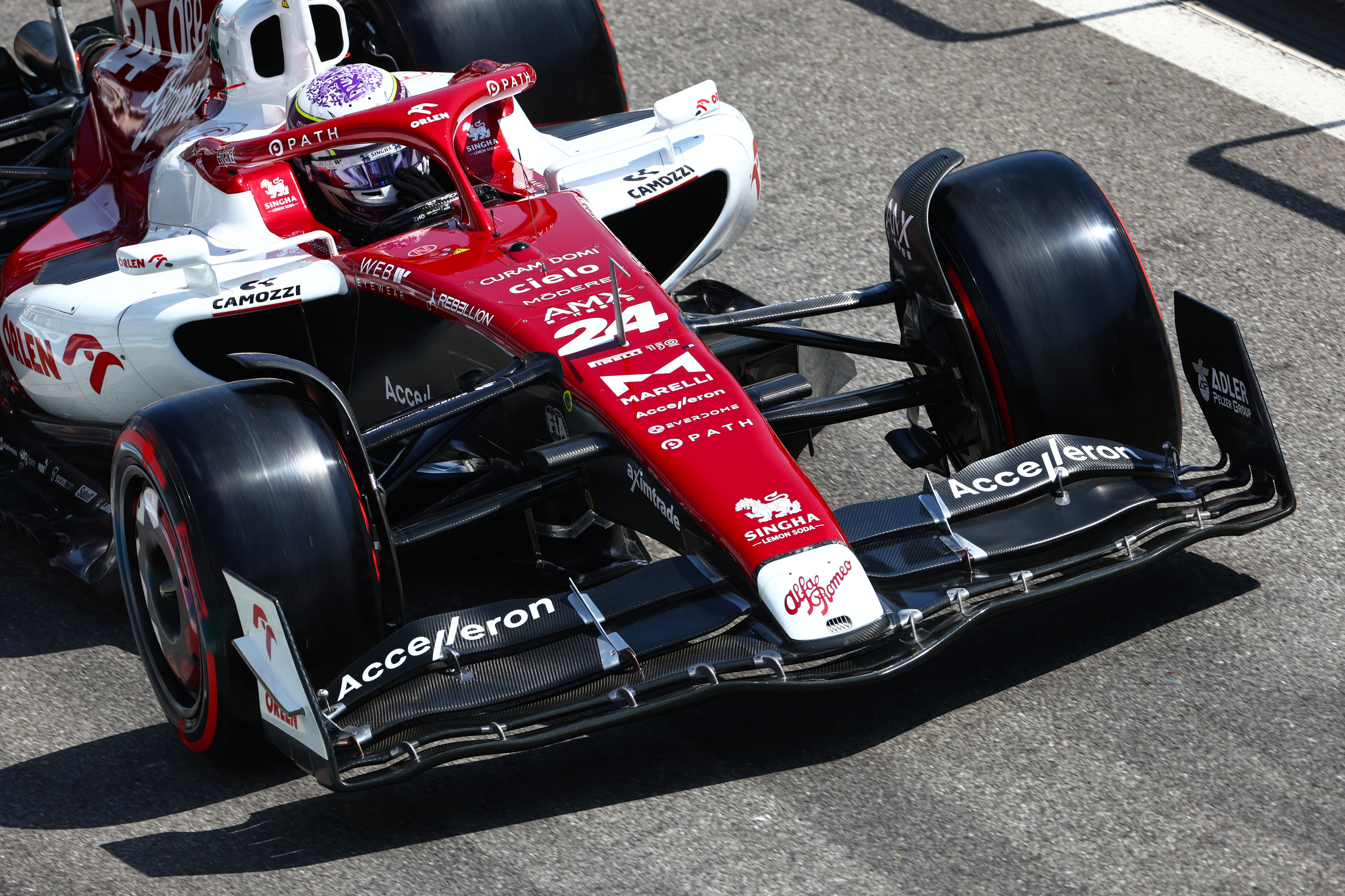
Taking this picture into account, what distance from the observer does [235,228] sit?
5.16 metres

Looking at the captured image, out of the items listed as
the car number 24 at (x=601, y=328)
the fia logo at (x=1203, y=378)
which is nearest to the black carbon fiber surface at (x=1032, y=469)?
the fia logo at (x=1203, y=378)

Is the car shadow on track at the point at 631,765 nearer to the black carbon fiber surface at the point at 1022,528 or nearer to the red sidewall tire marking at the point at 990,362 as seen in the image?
the black carbon fiber surface at the point at 1022,528

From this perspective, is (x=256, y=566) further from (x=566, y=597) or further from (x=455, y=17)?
(x=455, y=17)

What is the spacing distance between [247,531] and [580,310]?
3.65 ft

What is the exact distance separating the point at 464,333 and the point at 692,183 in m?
1.21

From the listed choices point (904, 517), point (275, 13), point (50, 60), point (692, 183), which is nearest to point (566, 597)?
point (904, 517)

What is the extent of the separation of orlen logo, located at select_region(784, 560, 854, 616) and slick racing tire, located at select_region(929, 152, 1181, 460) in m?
1.02

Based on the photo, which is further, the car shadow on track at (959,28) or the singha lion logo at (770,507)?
the car shadow on track at (959,28)

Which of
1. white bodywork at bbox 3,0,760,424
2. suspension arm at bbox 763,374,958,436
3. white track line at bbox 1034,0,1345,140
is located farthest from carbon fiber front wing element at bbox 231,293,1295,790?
white track line at bbox 1034,0,1345,140

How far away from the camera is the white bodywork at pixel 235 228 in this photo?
4.87 meters

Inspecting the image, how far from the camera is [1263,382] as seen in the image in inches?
232

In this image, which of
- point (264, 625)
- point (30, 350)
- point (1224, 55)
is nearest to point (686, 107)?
point (30, 350)

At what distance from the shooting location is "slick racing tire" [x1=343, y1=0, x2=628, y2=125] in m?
6.54

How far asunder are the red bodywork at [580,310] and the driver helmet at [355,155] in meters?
0.18
